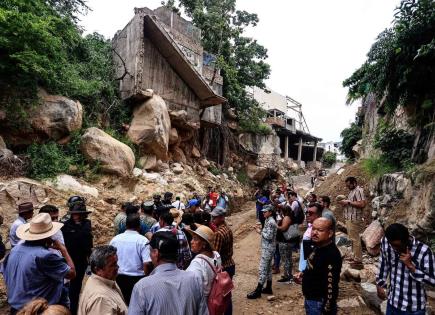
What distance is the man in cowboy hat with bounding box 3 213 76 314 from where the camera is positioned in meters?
2.82

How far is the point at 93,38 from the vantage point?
15352 millimetres

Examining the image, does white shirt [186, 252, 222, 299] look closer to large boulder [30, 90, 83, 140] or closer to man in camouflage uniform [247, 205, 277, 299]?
man in camouflage uniform [247, 205, 277, 299]

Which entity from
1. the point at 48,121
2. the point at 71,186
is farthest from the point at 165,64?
the point at 71,186

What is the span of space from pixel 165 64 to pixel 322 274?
13.7 meters

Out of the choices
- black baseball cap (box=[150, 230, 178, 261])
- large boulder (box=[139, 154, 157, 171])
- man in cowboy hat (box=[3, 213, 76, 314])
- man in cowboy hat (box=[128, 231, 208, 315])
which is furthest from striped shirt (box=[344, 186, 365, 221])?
large boulder (box=[139, 154, 157, 171])

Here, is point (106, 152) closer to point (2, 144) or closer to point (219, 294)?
point (2, 144)

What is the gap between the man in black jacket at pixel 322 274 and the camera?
10.3ft

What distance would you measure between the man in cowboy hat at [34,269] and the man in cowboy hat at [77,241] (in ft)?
4.25

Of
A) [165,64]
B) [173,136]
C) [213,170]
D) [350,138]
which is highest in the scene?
[165,64]

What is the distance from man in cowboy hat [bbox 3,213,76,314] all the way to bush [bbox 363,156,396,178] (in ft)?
29.6

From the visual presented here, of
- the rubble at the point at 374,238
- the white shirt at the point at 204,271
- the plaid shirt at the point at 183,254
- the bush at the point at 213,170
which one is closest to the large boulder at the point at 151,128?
the bush at the point at 213,170

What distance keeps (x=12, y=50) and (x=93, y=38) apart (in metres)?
7.74

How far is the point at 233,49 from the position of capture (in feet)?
70.9

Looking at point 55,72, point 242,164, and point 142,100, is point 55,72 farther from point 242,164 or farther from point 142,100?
point 242,164
